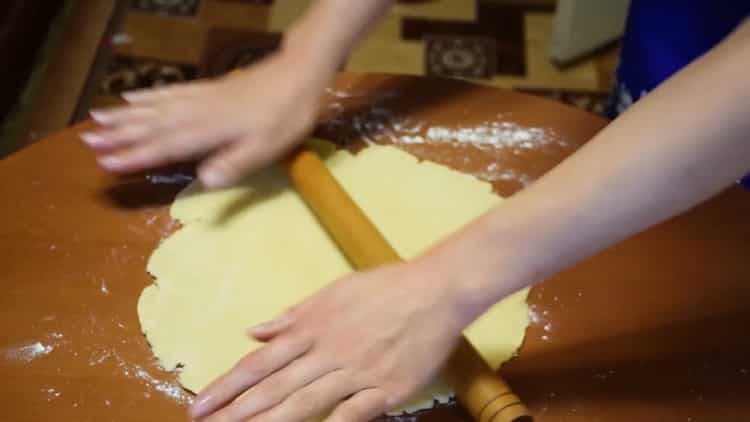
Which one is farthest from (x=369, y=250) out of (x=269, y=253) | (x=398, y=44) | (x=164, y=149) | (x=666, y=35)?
(x=398, y=44)

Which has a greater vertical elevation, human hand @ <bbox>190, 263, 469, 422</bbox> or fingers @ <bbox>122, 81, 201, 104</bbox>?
fingers @ <bbox>122, 81, 201, 104</bbox>

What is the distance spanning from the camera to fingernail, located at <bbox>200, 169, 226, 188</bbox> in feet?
2.66

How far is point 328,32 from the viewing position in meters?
0.88

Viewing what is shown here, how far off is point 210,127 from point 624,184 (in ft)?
1.34

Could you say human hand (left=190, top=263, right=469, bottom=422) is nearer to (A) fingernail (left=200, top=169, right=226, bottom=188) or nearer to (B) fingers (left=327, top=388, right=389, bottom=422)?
(B) fingers (left=327, top=388, right=389, bottom=422)

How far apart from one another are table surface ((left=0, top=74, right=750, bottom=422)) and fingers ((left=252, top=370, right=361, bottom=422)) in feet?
0.33

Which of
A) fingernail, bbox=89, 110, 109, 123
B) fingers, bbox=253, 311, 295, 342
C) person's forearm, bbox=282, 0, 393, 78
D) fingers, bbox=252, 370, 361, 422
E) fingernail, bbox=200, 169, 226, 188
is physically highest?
person's forearm, bbox=282, 0, 393, 78

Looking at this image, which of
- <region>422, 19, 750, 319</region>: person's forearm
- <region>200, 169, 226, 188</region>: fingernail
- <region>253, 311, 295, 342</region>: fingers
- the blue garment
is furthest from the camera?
the blue garment

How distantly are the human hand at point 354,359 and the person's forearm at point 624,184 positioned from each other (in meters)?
0.03

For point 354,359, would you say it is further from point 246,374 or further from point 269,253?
point 269,253

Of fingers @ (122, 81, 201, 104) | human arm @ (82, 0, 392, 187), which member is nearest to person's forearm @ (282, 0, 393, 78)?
human arm @ (82, 0, 392, 187)

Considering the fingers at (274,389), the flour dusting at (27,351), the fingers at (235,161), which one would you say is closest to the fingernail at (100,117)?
the fingers at (235,161)

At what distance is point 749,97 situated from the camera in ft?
1.84

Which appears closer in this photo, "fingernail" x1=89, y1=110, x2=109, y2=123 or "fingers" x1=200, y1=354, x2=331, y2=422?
"fingers" x1=200, y1=354, x2=331, y2=422
